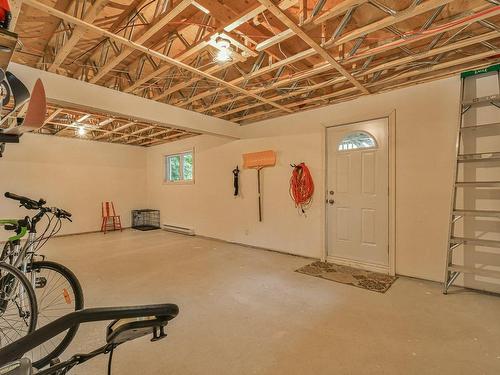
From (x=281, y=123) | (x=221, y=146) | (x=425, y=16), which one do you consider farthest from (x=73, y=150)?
(x=425, y=16)

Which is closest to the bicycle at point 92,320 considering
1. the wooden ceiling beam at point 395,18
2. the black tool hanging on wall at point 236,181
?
the wooden ceiling beam at point 395,18

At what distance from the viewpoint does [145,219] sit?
774cm

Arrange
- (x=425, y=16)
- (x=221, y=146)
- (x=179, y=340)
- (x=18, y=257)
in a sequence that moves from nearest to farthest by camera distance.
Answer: (x=18, y=257) → (x=179, y=340) → (x=425, y=16) → (x=221, y=146)

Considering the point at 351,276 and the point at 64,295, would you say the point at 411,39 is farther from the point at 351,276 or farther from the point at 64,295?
the point at 64,295

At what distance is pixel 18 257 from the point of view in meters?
1.90

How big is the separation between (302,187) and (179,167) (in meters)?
4.05

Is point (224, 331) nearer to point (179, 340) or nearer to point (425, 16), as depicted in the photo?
point (179, 340)

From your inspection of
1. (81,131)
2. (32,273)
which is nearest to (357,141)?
(32,273)

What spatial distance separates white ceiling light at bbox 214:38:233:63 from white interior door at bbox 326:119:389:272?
2.19 m

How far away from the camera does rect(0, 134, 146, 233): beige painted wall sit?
5770 mm

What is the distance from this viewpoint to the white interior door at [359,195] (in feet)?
11.8

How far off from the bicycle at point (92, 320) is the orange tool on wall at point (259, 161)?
4091 mm

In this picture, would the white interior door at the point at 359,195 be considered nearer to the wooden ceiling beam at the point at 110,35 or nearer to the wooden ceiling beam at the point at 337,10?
the wooden ceiling beam at the point at 110,35

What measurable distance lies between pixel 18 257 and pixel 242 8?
104 inches
